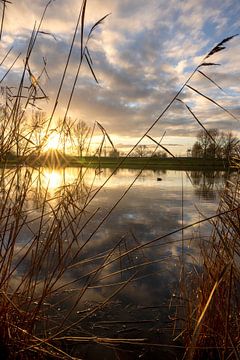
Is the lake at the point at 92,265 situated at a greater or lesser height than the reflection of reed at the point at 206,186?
greater

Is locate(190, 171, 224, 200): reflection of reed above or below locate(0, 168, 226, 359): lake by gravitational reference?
below

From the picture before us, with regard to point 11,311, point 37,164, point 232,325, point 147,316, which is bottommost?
point 147,316

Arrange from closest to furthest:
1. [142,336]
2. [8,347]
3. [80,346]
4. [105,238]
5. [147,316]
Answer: [8,347]
[80,346]
[142,336]
[147,316]
[105,238]

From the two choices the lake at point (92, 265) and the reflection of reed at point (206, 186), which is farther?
the reflection of reed at point (206, 186)

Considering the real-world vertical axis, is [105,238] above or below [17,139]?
below

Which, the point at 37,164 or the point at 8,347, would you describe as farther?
the point at 37,164

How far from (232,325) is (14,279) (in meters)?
3.25

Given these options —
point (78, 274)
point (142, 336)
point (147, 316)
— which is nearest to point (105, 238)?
point (78, 274)

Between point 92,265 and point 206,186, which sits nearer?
point 92,265

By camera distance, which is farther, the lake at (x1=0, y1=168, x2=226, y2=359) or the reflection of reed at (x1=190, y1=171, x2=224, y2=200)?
the reflection of reed at (x1=190, y1=171, x2=224, y2=200)

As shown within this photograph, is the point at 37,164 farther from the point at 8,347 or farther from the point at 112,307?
the point at 112,307

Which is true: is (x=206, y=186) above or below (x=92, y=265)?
below

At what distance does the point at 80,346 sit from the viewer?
312cm

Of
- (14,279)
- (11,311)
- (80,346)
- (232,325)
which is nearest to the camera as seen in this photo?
(11,311)
